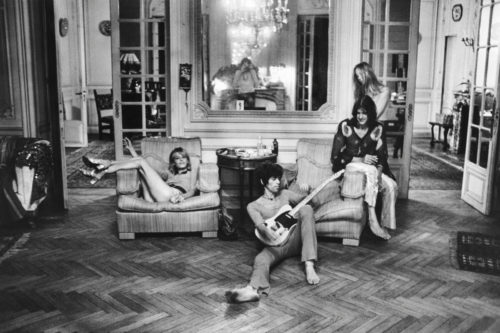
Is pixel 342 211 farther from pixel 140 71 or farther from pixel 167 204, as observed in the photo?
pixel 140 71

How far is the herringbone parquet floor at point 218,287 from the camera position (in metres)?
3.11

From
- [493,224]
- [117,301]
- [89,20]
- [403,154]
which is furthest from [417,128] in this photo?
[117,301]

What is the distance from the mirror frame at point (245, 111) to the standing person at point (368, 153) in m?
1.07

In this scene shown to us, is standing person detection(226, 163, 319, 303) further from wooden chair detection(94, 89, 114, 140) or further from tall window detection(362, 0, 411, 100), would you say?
wooden chair detection(94, 89, 114, 140)

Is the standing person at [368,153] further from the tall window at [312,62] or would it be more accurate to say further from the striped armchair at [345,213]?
the tall window at [312,62]

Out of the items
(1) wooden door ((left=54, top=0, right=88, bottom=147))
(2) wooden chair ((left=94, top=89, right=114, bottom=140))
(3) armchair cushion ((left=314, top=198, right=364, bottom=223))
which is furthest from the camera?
(2) wooden chair ((left=94, top=89, right=114, bottom=140))

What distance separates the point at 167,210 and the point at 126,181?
1.47 feet

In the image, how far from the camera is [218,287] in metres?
3.62

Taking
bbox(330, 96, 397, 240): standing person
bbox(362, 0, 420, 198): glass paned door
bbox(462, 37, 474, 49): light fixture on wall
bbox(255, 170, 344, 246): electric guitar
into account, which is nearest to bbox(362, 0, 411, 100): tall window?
bbox(362, 0, 420, 198): glass paned door

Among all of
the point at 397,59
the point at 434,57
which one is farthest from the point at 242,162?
the point at 434,57

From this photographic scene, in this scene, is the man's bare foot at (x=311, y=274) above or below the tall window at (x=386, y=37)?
below

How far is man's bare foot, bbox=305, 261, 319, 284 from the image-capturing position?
368cm

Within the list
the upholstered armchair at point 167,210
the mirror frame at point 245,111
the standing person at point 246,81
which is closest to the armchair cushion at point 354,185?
the upholstered armchair at point 167,210

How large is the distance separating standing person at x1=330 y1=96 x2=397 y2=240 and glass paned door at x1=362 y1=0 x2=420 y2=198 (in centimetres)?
99
